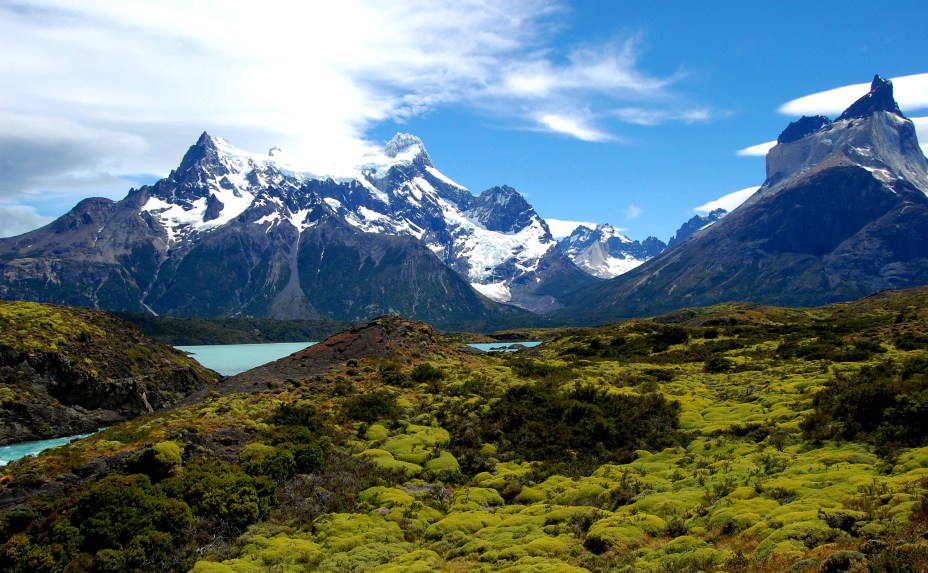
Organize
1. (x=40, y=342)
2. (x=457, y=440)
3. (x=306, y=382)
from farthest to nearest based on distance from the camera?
(x=40, y=342) → (x=306, y=382) → (x=457, y=440)

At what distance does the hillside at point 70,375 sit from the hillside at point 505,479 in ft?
115

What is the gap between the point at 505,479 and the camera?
106 ft

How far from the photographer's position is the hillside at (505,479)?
20984 millimetres

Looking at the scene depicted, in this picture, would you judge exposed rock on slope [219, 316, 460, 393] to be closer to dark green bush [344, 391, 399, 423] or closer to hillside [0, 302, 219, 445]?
dark green bush [344, 391, 399, 423]

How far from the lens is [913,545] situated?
15773 millimetres

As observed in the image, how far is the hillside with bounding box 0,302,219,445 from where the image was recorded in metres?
69.3

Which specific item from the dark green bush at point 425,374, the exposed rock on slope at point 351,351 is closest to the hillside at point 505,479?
the dark green bush at point 425,374

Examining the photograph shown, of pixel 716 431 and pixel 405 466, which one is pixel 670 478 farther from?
pixel 405 466

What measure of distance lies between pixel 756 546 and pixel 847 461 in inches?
397

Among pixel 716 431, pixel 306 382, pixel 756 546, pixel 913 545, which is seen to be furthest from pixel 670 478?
pixel 306 382

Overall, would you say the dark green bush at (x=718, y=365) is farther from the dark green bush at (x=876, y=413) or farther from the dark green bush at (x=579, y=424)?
the dark green bush at (x=876, y=413)

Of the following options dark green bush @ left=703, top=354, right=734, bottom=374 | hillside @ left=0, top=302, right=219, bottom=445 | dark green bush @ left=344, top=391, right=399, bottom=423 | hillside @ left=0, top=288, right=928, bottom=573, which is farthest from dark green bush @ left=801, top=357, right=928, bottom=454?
hillside @ left=0, top=302, right=219, bottom=445

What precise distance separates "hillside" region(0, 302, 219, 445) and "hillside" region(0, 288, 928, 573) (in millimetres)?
35050

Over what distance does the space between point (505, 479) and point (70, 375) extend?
218 feet
